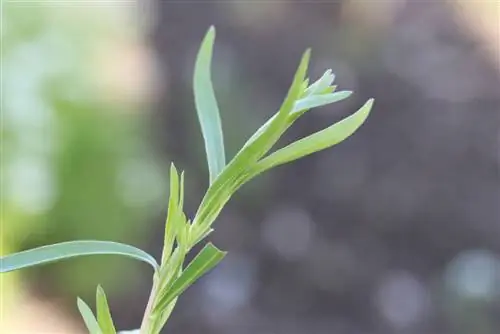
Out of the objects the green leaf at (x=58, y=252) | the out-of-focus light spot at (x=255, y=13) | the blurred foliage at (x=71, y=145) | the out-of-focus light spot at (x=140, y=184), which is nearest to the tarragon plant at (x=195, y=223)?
the green leaf at (x=58, y=252)

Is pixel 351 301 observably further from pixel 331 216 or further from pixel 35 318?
pixel 35 318

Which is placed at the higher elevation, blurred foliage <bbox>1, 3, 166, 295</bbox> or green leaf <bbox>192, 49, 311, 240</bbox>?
green leaf <bbox>192, 49, 311, 240</bbox>

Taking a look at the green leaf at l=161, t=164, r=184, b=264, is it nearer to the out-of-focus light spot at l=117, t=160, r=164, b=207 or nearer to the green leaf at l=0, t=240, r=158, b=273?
the green leaf at l=0, t=240, r=158, b=273

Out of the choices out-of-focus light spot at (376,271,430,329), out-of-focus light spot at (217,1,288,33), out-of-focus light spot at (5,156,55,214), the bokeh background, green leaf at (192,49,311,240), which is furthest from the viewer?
out-of-focus light spot at (217,1,288,33)

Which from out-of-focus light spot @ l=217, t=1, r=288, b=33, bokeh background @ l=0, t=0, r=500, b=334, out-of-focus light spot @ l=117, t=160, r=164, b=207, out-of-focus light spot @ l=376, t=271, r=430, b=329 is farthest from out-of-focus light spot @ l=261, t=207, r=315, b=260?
out-of-focus light spot @ l=217, t=1, r=288, b=33

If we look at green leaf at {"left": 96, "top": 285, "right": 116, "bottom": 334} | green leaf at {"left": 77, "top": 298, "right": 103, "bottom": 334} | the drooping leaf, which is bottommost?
green leaf at {"left": 77, "top": 298, "right": 103, "bottom": 334}

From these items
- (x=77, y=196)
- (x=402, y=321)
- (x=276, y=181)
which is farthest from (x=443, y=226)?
(x=77, y=196)

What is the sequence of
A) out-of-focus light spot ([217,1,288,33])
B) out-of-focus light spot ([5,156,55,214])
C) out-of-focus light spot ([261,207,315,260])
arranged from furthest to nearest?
1. out-of-focus light spot ([217,1,288,33])
2. out-of-focus light spot ([261,207,315,260])
3. out-of-focus light spot ([5,156,55,214])

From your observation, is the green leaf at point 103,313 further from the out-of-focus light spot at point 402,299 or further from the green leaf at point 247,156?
the out-of-focus light spot at point 402,299
